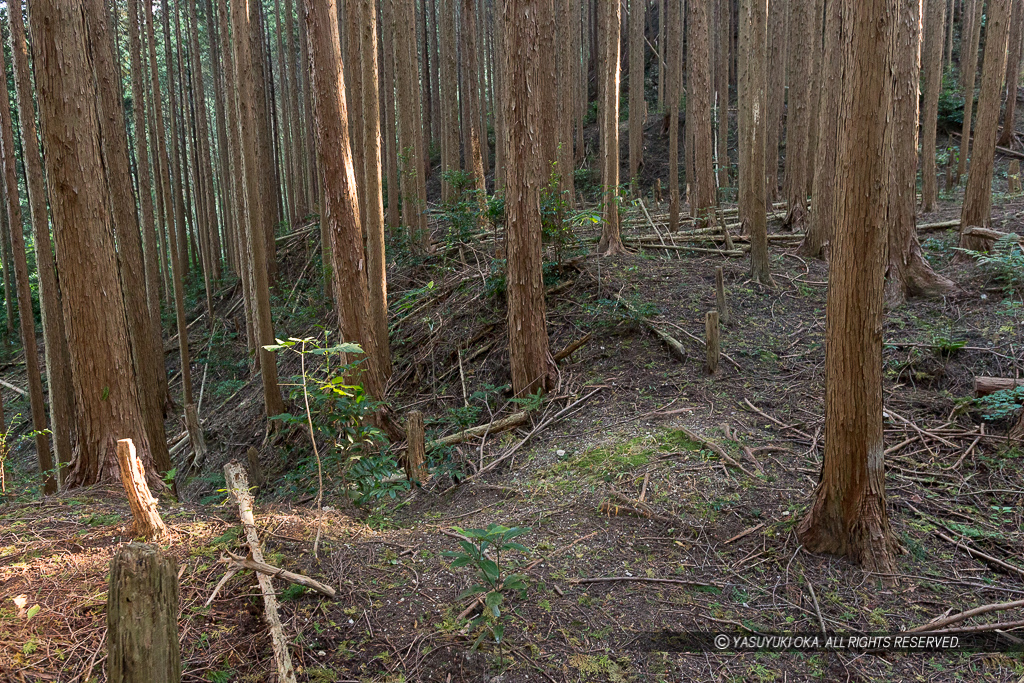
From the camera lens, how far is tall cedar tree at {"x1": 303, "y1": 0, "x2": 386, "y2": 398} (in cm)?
612

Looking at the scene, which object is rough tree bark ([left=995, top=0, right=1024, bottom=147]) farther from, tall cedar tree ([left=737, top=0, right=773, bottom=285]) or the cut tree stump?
the cut tree stump

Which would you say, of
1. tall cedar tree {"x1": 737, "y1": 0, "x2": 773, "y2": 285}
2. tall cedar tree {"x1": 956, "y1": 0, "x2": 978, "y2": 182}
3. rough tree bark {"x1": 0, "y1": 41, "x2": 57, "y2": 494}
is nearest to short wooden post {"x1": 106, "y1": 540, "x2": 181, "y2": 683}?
rough tree bark {"x1": 0, "y1": 41, "x2": 57, "y2": 494}

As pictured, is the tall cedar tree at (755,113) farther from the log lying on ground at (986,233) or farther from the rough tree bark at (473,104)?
the rough tree bark at (473,104)

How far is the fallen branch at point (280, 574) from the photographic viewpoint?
311 cm

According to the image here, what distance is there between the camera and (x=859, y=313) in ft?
11.2

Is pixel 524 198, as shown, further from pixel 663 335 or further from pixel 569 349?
pixel 663 335

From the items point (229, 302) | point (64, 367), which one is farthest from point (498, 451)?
point (229, 302)

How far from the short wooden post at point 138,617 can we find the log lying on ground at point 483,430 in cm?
439

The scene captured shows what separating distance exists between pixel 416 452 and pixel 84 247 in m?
3.10

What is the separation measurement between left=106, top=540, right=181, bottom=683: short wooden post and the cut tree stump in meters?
3.72

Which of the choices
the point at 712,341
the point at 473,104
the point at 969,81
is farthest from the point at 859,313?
the point at 969,81

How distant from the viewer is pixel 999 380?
5133 millimetres

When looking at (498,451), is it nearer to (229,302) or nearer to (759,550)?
(759,550)

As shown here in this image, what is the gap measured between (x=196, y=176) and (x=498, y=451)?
1432 centimetres
